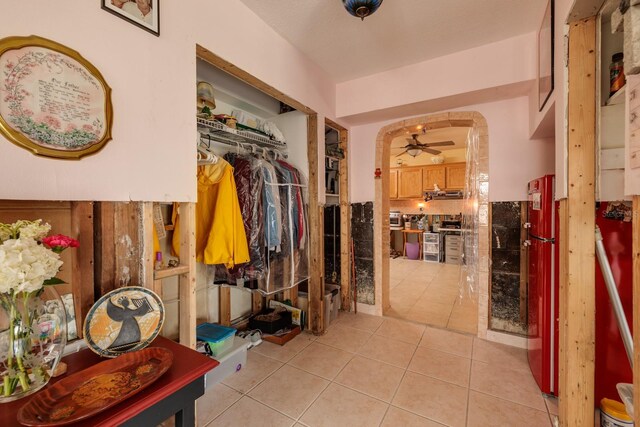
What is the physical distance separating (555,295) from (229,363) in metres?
2.32

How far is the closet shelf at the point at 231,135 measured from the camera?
6.38ft

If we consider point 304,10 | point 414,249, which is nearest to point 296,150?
point 304,10

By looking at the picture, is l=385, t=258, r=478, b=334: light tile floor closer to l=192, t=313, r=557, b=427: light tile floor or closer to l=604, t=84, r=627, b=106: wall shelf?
l=192, t=313, r=557, b=427: light tile floor

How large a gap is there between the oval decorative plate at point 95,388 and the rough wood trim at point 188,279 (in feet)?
1.23

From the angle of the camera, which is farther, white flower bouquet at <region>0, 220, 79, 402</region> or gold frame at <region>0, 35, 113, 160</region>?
gold frame at <region>0, 35, 113, 160</region>

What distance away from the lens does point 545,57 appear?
175 centimetres

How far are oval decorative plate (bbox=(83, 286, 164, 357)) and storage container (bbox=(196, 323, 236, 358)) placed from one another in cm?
86

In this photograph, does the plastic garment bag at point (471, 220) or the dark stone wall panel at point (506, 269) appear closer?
the dark stone wall panel at point (506, 269)

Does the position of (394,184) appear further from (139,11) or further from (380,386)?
(139,11)

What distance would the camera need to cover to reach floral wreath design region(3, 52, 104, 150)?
0.90m

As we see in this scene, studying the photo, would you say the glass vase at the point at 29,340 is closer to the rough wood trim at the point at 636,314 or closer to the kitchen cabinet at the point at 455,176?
the rough wood trim at the point at 636,314

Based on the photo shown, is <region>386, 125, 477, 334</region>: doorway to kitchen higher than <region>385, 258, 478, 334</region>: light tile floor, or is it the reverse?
<region>386, 125, 477, 334</region>: doorway to kitchen

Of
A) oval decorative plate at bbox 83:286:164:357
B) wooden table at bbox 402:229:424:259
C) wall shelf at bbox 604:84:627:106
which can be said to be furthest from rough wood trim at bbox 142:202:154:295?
wooden table at bbox 402:229:424:259

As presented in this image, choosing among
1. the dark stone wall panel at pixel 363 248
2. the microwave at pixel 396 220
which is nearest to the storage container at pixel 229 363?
the dark stone wall panel at pixel 363 248
